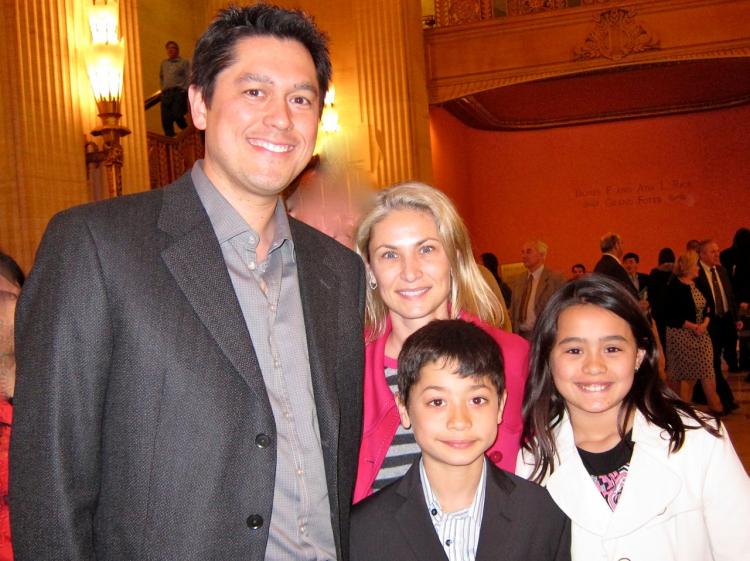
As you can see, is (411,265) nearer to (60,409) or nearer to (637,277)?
(60,409)

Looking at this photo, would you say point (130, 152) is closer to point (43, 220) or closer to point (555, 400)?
point (43, 220)

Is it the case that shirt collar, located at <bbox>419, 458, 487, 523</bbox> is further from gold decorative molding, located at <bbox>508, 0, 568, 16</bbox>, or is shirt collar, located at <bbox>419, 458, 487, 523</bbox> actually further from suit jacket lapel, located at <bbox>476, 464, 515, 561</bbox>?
gold decorative molding, located at <bbox>508, 0, 568, 16</bbox>

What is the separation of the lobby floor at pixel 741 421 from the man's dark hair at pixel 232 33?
5155mm

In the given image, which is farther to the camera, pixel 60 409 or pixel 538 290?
pixel 538 290

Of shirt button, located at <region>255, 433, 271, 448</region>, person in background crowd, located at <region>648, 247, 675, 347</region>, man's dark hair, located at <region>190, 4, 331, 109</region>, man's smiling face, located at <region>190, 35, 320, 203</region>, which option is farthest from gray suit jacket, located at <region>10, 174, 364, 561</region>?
person in background crowd, located at <region>648, 247, 675, 347</region>

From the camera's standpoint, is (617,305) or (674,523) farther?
(617,305)

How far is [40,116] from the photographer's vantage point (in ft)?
18.5

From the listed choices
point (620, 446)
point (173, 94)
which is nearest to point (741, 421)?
point (620, 446)

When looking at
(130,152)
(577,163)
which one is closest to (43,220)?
(130,152)

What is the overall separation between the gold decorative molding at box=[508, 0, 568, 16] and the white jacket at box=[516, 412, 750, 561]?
10717 mm

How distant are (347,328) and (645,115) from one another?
1704 centimetres

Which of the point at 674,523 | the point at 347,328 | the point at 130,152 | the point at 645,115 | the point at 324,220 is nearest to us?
the point at 347,328

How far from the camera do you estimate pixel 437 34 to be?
12383 mm

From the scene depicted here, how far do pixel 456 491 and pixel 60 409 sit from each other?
3.74 ft
